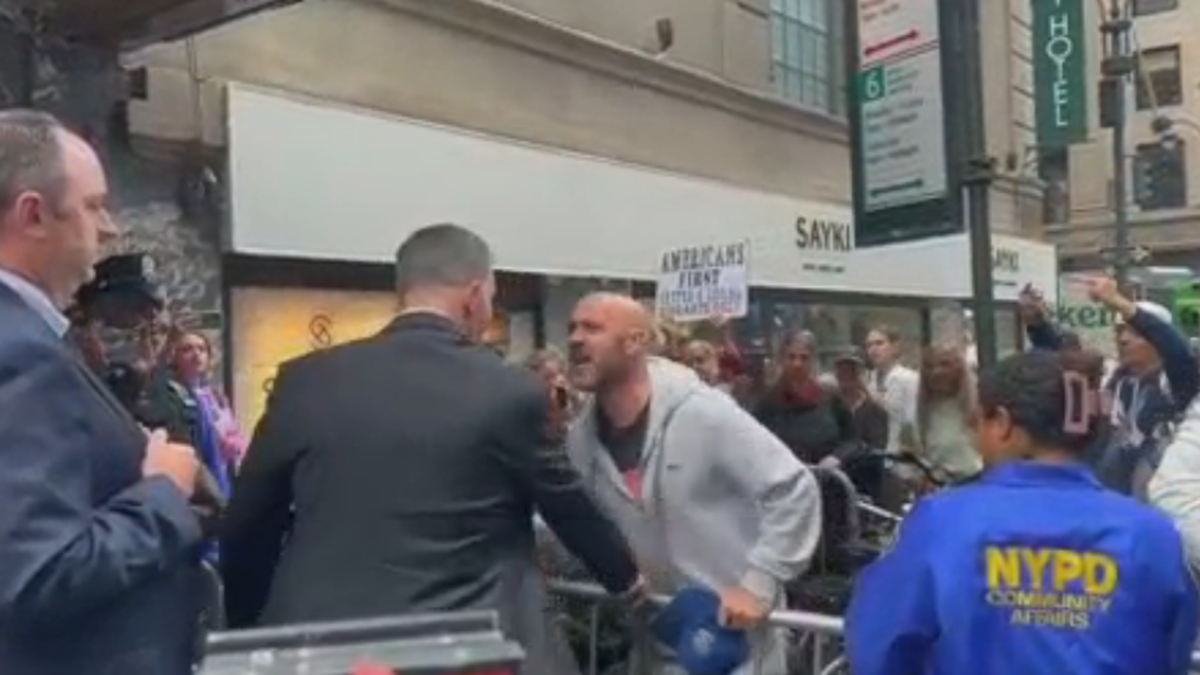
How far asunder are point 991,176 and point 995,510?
13.2 feet

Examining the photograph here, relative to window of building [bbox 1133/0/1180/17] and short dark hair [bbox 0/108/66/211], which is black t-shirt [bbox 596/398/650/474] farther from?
window of building [bbox 1133/0/1180/17]

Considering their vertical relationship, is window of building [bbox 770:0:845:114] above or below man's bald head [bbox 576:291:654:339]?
above

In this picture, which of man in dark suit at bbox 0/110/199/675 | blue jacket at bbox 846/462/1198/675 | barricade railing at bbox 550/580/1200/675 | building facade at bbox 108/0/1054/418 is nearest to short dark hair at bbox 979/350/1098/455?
blue jacket at bbox 846/462/1198/675

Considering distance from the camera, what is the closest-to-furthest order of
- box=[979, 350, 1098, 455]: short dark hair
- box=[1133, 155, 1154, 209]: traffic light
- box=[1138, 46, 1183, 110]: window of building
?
box=[979, 350, 1098, 455]: short dark hair, box=[1133, 155, 1154, 209]: traffic light, box=[1138, 46, 1183, 110]: window of building

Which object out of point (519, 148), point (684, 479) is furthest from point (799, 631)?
point (519, 148)

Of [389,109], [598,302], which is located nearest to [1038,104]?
[389,109]

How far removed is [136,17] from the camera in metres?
9.95

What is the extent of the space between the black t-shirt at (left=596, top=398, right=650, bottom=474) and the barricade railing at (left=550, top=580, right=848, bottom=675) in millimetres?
357

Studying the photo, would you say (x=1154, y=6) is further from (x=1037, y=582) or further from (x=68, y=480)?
(x=68, y=480)

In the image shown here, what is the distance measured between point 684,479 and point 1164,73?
5200 cm

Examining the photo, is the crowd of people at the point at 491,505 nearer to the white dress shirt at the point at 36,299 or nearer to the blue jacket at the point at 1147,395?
the white dress shirt at the point at 36,299

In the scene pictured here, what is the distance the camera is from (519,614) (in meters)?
3.81

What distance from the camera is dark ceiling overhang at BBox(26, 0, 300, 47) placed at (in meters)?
9.67

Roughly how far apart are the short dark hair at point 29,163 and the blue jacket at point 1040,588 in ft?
5.44
